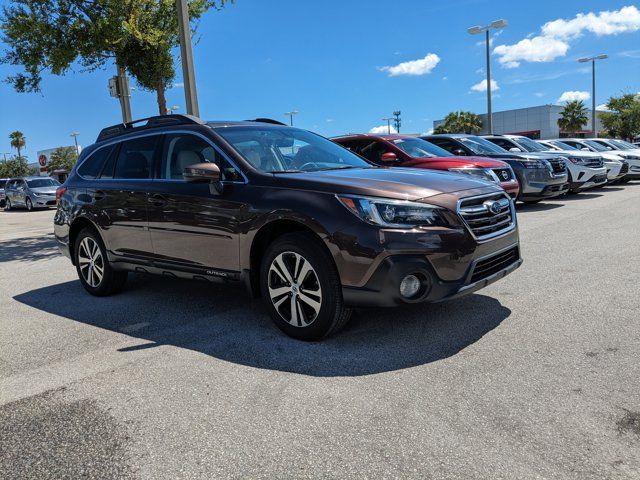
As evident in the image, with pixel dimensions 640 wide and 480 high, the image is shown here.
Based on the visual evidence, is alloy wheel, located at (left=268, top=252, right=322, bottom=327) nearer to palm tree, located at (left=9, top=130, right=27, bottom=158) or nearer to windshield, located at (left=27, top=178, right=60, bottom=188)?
windshield, located at (left=27, top=178, right=60, bottom=188)

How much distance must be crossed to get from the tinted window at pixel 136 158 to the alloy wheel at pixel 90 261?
843mm

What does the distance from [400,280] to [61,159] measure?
303ft

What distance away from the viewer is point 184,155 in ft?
16.5

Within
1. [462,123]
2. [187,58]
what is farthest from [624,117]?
[187,58]

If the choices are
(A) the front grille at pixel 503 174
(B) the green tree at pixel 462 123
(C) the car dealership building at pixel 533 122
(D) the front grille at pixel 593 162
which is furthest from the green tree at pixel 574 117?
(A) the front grille at pixel 503 174

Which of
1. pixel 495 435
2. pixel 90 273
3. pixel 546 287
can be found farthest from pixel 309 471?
pixel 90 273

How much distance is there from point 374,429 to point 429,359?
98 centimetres

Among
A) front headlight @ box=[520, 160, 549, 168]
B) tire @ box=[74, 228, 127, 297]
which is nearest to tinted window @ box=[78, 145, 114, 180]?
tire @ box=[74, 228, 127, 297]

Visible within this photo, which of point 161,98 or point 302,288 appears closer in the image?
point 302,288

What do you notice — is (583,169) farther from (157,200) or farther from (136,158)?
(157,200)

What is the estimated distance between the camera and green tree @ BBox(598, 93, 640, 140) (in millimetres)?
49875

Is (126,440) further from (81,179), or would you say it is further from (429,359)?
(81,179)

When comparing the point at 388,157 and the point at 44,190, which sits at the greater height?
the point at 388,157

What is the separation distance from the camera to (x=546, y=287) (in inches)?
209
